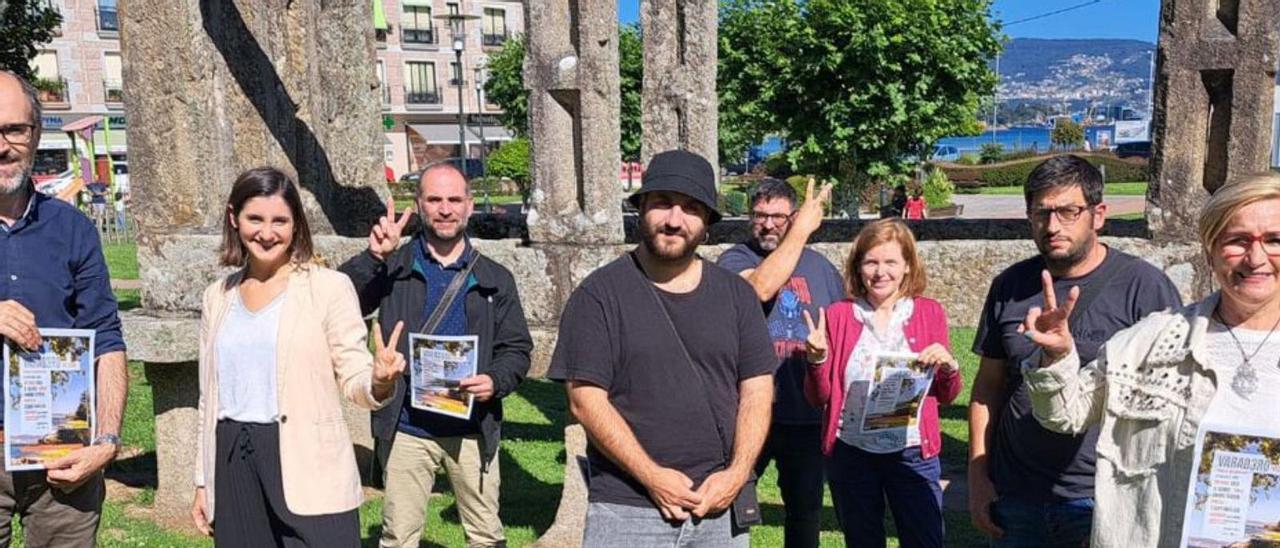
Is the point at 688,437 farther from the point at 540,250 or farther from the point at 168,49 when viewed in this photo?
the point at 168,49

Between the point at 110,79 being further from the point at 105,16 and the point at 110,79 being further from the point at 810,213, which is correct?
the point at 810,213

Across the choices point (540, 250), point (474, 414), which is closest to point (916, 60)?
point (540, 250)

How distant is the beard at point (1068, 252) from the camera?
10.3 ft

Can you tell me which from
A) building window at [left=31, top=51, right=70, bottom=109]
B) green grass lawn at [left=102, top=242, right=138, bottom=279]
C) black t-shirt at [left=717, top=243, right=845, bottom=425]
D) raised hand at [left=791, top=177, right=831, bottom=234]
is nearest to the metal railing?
building window at [left=31, top=51, right=70, bottom=109]

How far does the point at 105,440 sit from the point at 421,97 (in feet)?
154

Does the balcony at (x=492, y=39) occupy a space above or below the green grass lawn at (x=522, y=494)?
above

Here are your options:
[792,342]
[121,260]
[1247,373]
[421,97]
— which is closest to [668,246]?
[792,342]

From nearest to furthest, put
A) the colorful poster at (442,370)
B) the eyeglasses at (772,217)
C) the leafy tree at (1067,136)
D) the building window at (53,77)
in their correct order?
the colorful poster at (442,370)
the eyeglasses at (772,217)
the building window at (53,77)
the leafy tree at (1067,136)

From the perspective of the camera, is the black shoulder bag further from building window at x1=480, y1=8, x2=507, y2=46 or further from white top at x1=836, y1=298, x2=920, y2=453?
building window at x1=480, y1=8, x2=507, y2=46

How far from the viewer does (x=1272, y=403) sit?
2.32m

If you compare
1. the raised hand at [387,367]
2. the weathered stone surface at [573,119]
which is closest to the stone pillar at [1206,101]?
the weathered stone surface at [573,119]

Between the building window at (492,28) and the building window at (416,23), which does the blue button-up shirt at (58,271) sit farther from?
the building window at (492,28)

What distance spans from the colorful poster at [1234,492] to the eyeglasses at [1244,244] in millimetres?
442

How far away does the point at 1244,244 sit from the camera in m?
2.40
